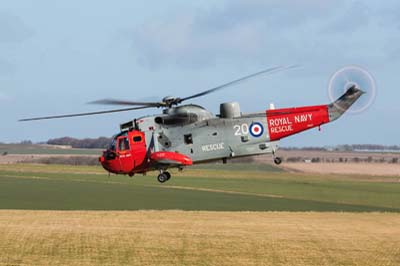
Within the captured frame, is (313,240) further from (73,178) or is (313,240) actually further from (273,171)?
(273,171)

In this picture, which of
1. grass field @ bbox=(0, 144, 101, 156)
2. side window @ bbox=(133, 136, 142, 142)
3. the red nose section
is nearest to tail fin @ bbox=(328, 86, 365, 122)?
the red nose section

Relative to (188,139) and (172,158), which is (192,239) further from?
(172,158)

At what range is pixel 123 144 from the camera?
112ft

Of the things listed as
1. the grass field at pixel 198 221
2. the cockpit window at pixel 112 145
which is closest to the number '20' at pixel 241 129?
the cockpit window at pixel 112 145

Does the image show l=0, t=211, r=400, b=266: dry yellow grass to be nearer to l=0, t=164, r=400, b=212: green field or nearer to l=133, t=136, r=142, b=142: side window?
l=133, t=136, r=142, b=142: side window

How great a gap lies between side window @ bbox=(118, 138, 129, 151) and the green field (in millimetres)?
45020

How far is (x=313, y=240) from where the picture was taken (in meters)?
52.8

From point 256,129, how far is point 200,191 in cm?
6705

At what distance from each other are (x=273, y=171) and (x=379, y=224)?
7234 centimetres

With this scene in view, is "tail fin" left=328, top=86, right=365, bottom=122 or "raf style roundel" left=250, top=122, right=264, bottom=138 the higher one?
"tail fin" left=328, top=86, right=365, bottom=122

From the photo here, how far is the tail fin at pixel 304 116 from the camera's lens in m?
33.0

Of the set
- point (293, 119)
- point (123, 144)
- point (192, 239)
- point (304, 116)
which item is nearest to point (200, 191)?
point (192, 239)

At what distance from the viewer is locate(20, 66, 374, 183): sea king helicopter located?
32.7m

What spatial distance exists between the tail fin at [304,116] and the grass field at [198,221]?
12.2 m
